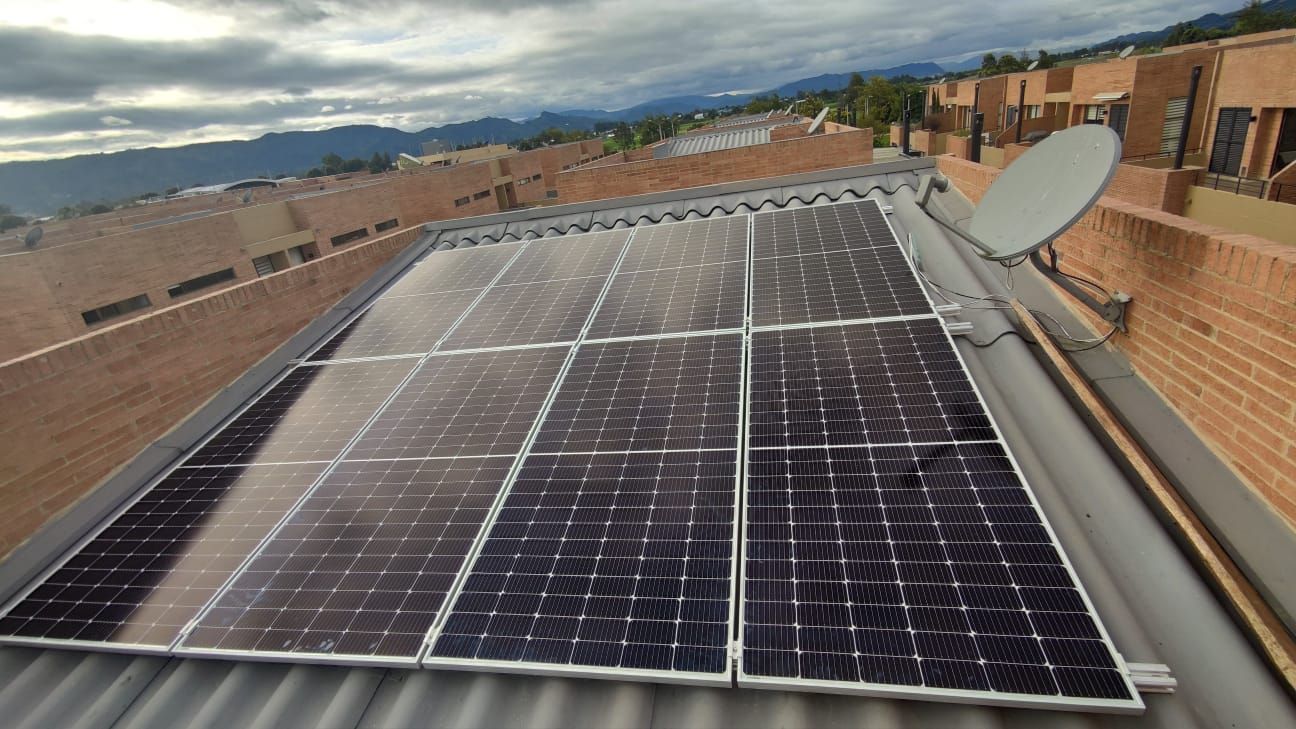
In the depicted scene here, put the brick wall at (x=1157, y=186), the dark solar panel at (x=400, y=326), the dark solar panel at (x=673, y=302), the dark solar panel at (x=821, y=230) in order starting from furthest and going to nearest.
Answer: the brick wall at (x=1157, y=186) < the dark solar panel at (x=821, y=230) < the dark solar panel at (x=400, y=326) < the dark solar panel at (x=673, y=302)

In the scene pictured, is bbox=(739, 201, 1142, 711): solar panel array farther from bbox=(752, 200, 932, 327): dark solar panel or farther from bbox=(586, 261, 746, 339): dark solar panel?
bbox=(586, 261, 746, 339): dark solar panel

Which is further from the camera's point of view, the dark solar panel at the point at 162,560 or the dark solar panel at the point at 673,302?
the dark solar panel at the point at 673,302

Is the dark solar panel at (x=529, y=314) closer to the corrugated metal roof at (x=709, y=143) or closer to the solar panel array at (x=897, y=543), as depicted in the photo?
the solar panel array at (x=897, y=543)

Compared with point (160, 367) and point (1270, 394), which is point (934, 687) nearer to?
point (1270, 394)

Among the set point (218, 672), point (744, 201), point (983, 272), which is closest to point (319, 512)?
point (218, 672)

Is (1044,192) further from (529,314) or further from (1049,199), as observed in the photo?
(529,314)

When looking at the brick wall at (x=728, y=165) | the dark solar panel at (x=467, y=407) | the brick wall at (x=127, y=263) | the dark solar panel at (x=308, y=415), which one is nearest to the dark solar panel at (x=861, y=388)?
the dark solar panel at (x=467, y=407)
